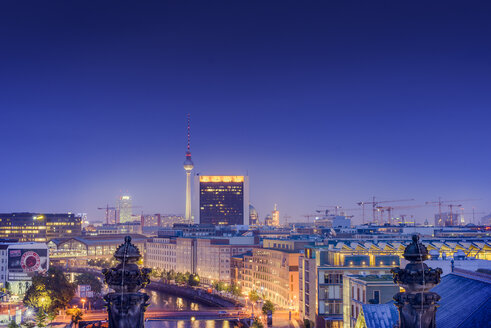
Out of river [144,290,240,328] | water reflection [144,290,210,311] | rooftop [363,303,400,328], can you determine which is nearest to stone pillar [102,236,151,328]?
rooftop [363,303,400,328]

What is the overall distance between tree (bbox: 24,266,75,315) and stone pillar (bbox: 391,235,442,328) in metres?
91.4

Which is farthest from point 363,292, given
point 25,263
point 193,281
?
point 193,281

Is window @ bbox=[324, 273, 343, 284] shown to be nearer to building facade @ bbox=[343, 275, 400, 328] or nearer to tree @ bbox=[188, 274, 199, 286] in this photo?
building facade @ bbox=[343, 275, 400, 328]

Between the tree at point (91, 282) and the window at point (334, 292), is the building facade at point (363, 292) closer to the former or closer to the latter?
the window at point (334, 292)

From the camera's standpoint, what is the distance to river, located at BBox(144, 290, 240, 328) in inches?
4124

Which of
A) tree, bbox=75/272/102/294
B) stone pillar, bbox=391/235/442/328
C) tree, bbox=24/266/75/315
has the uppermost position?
stone pillar, bbox=391/235/442/328

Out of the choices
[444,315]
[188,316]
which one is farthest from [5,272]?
[444,315]

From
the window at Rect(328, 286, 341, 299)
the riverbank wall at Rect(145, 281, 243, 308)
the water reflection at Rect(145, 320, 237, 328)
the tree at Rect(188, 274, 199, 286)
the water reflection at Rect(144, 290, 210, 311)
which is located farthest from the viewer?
the tree at Rect(188, 274, 199, 286)

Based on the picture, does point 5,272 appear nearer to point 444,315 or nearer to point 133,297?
point 444,315

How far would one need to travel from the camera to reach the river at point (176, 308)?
105 metres

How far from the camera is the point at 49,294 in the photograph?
105 meters

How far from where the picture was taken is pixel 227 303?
439ft

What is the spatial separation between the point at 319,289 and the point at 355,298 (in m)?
21.9

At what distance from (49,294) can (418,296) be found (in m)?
102
